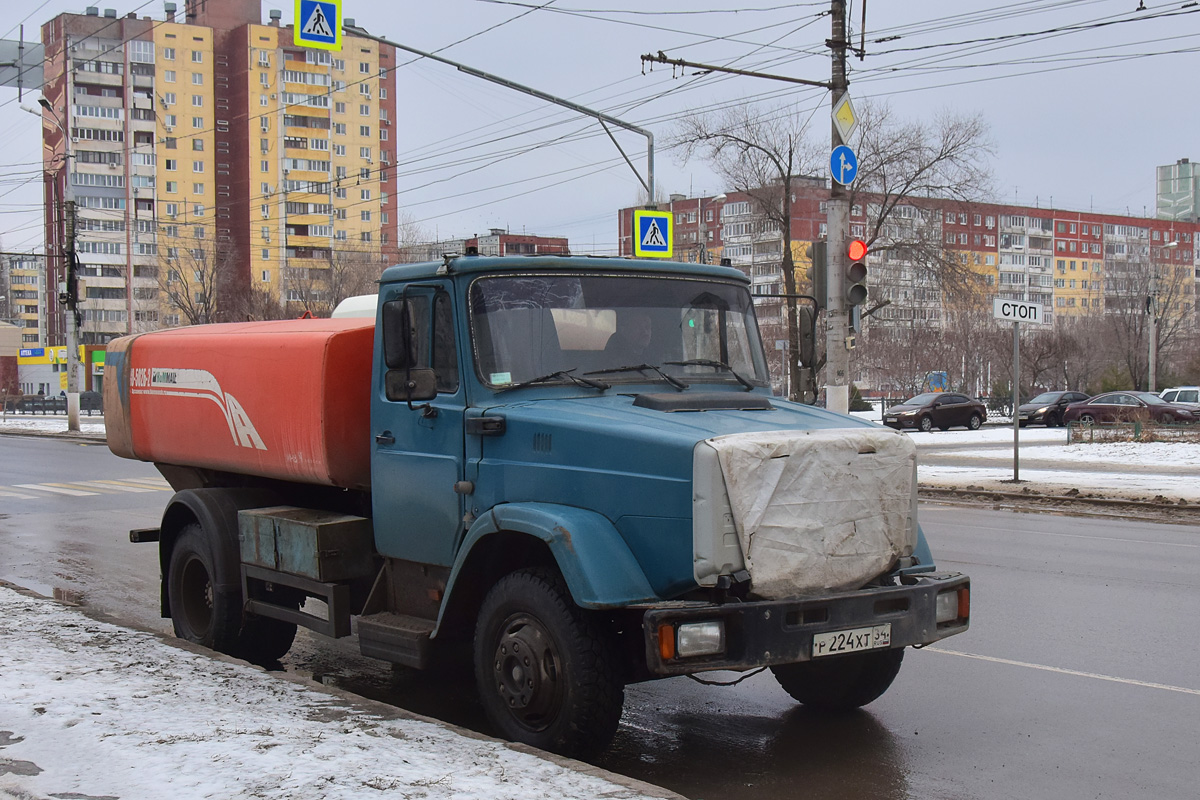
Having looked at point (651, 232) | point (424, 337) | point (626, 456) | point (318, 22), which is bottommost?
point (626, 456)

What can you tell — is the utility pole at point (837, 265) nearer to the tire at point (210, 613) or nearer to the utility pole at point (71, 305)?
the tire at point (210, 613)

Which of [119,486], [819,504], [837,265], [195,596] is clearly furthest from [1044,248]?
[819,504]

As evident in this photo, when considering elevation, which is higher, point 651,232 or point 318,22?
point 318,22

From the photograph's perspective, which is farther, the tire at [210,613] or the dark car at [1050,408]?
the dark car at [1050,408]

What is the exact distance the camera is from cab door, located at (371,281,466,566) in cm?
596

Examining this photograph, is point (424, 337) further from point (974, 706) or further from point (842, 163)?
point (842, 163)

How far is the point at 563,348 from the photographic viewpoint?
232 inches

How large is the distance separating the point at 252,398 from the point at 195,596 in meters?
1.61

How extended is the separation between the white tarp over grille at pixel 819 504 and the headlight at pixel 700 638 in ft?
0.85

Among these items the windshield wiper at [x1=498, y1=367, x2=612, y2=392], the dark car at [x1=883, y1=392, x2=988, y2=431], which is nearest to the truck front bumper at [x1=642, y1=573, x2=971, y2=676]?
the windshield wiper at [x1=498, y1=367, x2=612, y2=392]

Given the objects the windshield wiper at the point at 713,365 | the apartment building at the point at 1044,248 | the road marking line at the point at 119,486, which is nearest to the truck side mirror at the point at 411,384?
the windshield wiper at the point at 713,365

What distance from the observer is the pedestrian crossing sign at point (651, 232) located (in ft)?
69.9

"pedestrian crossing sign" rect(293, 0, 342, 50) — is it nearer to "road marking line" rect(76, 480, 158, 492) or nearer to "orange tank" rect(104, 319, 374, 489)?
"road marking line" rect(76, 480, 158, 492)

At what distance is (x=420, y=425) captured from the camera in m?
6.16
